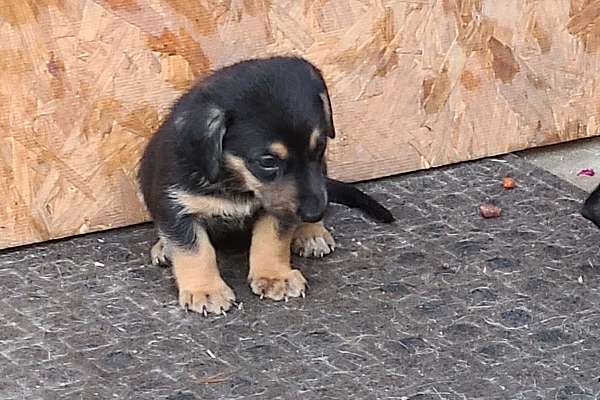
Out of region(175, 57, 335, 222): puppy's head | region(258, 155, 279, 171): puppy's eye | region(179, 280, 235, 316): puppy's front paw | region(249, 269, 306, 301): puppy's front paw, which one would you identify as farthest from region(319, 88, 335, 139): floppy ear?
region(179, 280, 235, 316): puppy's front paw

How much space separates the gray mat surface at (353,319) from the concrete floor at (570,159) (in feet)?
1.14

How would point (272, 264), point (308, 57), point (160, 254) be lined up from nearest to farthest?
point (272, 264), point (160, 254), point (308, 57)

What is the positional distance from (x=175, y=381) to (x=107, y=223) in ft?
3.91

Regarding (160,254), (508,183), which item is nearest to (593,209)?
(508,183)

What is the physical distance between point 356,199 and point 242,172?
0.84 m

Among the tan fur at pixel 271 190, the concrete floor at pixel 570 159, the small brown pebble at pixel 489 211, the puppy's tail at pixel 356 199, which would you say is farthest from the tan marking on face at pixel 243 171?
the concrete floor at pixel 570 159

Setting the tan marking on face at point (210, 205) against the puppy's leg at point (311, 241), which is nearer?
the tan marking on face at point (210, 205)

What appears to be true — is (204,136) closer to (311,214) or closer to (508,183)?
(311,214)

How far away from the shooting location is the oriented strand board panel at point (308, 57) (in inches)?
161

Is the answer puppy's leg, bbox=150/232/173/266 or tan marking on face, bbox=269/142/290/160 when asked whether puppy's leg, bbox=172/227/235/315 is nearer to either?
puppy's leg, bbox=150/232/173/266

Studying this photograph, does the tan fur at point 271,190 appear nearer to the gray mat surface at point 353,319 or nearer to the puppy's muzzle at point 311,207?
the puppy's muzzle at point 311,207

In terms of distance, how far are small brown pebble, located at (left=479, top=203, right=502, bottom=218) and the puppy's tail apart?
339 millimetres

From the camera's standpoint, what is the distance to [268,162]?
341 cm

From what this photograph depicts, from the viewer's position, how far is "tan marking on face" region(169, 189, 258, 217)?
364 centimetres
